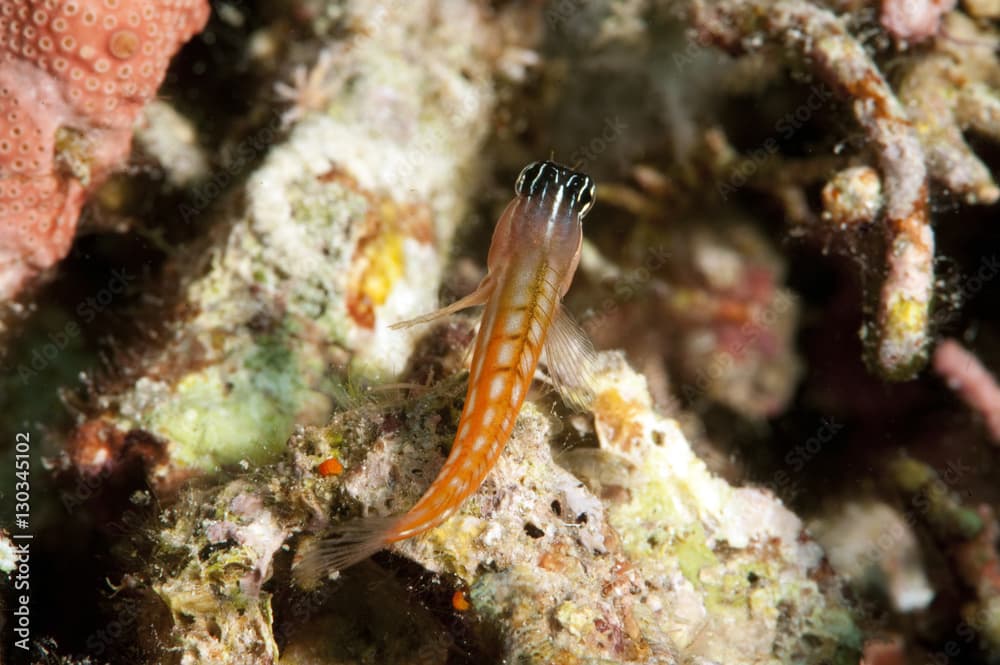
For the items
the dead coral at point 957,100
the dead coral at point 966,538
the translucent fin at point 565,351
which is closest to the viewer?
the translucent fin at point 565,351

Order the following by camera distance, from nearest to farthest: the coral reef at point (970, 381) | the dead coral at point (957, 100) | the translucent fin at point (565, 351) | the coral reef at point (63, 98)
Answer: the translucent fin at point (565, 351) < the coral reef at point (63, 98) < the dead coral at point (957, 100) < the coral reef at point (970, 381)

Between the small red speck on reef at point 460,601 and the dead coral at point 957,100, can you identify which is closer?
the small red speck on reef at point 460,601

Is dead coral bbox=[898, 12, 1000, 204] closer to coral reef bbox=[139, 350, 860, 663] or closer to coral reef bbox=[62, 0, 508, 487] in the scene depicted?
coral reef bbox=[139, 350, 860, 663]

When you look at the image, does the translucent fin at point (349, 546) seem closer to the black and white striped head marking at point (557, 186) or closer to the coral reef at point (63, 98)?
the black and white striped head marking at point (557, 186)

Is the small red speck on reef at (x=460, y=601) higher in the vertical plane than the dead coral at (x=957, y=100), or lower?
lower

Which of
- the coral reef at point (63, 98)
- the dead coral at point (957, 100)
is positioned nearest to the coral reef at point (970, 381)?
the dead coral at point (957, 100)

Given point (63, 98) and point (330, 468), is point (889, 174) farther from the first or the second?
point (63, 98)

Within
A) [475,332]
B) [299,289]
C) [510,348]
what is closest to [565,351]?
[510,348]

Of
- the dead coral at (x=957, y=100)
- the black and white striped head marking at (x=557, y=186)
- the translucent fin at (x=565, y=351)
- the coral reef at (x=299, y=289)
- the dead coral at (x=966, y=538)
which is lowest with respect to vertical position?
the dead coral at (x=966, y=538)
